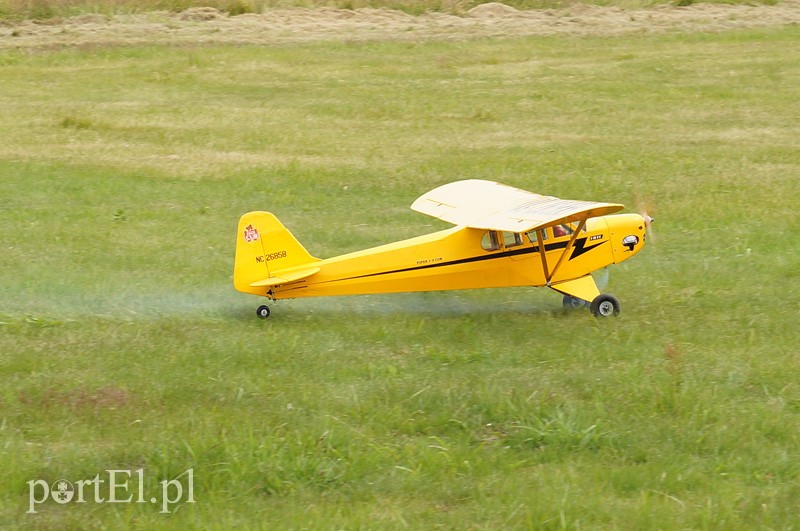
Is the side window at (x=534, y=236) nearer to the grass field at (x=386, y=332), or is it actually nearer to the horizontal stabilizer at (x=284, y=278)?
the grass field at (x=386, y=332)

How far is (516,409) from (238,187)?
9.18 metres

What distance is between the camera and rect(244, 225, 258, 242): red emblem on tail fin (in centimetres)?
1083

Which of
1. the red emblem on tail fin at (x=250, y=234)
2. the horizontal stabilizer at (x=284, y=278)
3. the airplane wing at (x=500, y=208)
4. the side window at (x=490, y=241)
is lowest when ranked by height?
the horizontal stabilizer at (x=284, y=278)

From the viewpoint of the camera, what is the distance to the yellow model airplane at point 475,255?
10.9 m

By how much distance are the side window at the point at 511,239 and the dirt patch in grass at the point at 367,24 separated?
60.6 feet

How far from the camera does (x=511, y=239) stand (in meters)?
11.5

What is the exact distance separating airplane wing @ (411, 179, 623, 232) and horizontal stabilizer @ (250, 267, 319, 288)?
173cm

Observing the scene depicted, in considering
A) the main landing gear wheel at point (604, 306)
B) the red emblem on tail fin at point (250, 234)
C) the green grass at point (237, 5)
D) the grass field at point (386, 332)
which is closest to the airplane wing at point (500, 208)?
the main landing gear wheel at point (604, 306)

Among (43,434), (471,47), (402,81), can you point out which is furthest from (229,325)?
(471,47)

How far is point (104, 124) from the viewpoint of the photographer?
20.5 meters
